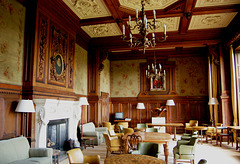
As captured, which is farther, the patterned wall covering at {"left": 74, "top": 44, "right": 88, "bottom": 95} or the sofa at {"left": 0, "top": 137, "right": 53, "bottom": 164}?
the patterned wall covering at {"left": 74, "top": 44, "right": 88, "bottom": 95}

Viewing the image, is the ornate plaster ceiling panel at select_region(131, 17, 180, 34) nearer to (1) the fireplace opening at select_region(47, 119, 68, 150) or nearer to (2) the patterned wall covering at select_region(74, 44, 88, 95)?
(2) the patterned wall covering at select_region(74, 44, 88, 95)

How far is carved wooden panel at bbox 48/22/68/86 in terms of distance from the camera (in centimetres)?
611

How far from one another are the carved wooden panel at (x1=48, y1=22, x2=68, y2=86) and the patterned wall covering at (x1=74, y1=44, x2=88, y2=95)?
1.73 meters

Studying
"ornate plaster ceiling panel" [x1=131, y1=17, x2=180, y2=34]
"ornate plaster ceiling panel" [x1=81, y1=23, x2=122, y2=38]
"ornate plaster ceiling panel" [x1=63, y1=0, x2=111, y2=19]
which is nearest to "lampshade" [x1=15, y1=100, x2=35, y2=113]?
"ornate plaster ceiling panel" [x1=63, y1=0, x2=111, y2=19]

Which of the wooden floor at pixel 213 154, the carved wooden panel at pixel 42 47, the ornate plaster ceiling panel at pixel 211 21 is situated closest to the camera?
the carved wooden panel at pixel 42 47

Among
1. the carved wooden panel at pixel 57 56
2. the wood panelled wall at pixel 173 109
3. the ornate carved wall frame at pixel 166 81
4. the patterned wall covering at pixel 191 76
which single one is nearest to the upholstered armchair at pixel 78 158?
the carved wooden panel at pixel 57 56

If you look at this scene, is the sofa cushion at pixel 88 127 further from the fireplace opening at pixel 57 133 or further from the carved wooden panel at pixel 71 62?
the carved wooden panel at pixel 71 62

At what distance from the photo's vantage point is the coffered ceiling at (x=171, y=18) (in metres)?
6.64

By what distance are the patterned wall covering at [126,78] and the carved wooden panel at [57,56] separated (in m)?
6.10

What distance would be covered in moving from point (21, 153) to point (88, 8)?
4.89 metres

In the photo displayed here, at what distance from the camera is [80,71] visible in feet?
29.7

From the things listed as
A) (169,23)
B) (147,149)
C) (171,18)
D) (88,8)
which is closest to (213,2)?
(171,18)

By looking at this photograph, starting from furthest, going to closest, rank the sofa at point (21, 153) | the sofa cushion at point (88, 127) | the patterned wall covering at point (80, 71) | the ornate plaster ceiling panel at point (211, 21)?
the patterned wall covering at point (80, 71) < the sofa cushion at point (88, 127) < the ornate plaster ceiling panel at point (211, 21) < the sofa at point (21, 153)

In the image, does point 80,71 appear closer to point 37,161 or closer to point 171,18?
point 171,18
